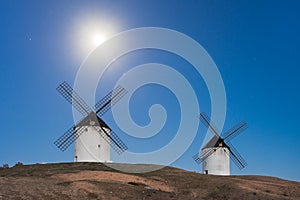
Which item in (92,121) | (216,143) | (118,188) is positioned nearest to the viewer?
(118,188)

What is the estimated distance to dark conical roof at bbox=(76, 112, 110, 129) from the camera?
1666 inches

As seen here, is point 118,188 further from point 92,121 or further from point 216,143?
point 216,143

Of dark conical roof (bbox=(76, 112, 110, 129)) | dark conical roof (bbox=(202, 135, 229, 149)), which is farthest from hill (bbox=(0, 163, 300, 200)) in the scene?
dark conical roof (bbox=(202, 135, 229, 149))

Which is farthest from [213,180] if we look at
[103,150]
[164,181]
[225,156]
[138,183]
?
[225,156]

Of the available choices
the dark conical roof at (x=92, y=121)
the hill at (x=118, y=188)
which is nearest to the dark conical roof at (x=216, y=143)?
the dark conical roof at (x=92, y=121)

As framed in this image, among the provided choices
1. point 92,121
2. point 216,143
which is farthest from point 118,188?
point 216,143

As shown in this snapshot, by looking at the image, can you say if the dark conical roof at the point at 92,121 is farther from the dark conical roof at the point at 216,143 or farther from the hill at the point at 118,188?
the hill at the point at 118,188

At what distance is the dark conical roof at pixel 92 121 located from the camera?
1666 inches

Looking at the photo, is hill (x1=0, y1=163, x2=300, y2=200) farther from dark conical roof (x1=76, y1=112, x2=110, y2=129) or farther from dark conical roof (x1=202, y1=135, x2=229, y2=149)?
dark conical roof (x1=202, y1=135, x2=229, y2=149)

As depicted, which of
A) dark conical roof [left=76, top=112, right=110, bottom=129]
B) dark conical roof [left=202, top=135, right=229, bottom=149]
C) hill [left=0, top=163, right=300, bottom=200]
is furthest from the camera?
dark conical roof [left=202, top=135, right=229, bottom=149]

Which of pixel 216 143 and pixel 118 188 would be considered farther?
pixel 216 143

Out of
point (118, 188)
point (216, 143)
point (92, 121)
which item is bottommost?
point (118, 188)

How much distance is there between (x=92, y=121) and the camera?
139 feet

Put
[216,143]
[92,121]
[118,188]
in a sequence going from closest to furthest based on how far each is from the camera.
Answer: [118,188] < [92,121] < [216,143]
